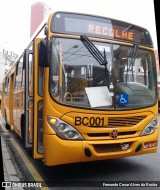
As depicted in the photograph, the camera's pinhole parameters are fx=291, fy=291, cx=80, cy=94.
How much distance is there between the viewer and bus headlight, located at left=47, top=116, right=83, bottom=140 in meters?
4.69

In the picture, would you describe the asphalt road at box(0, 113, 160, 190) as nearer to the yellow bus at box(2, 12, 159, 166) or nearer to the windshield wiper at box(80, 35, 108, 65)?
the yellow bus at box(2, 12, 159, 166)

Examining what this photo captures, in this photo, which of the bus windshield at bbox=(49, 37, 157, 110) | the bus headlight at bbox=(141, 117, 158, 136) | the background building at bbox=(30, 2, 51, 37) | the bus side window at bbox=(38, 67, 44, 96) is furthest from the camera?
the background building at bbox=(30, 2, 51, 37)

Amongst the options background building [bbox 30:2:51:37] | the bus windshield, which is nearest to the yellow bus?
the bus windshield

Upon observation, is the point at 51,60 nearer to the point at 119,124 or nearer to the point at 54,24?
the point at 54,24

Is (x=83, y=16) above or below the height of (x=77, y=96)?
above

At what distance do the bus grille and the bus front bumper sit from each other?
26 cm

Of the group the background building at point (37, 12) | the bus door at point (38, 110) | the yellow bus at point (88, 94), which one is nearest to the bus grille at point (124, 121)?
the yellow bus at point (88, 94)

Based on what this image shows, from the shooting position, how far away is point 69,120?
472 centimetres

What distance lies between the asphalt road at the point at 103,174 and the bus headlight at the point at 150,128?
0.77m

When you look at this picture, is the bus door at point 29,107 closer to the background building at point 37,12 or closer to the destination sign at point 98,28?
the destination sign at point 98,28

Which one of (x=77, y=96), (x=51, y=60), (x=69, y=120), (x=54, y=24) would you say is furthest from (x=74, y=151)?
(x=54, y=24)

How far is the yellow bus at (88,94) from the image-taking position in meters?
4.74

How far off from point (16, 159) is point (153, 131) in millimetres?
3261

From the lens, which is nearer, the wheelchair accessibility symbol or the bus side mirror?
the bus side mirror
